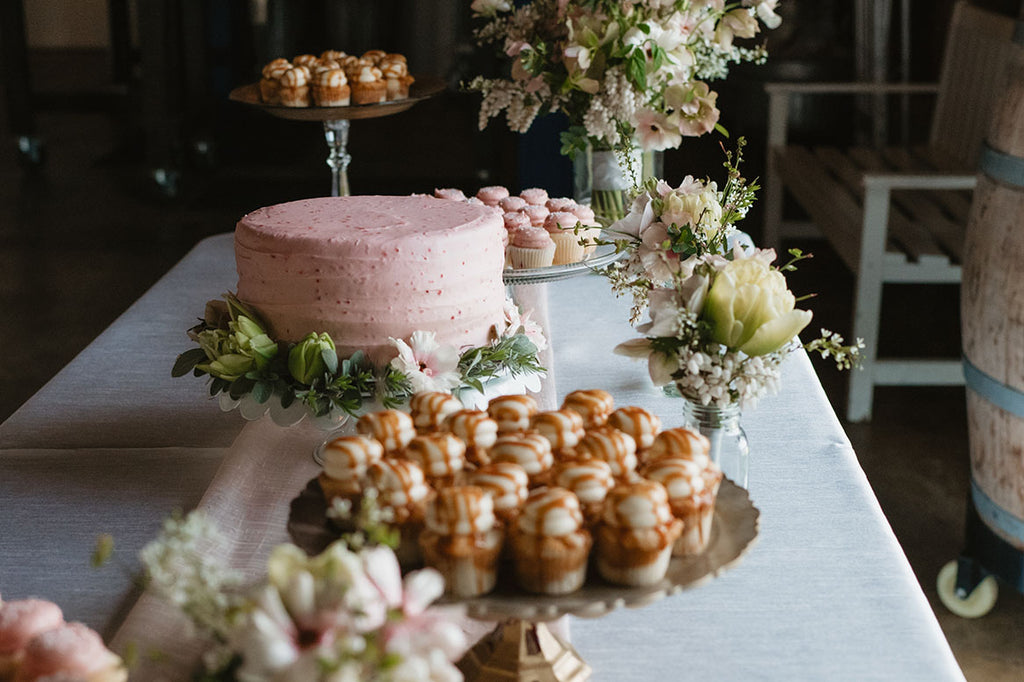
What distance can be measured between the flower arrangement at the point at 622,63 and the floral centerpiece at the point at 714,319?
550 millimetres

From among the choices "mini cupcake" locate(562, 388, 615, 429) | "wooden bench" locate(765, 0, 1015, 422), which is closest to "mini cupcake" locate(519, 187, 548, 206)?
"mini cupcake" locate(562, 388, 615, 429)

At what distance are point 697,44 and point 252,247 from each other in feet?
3.39

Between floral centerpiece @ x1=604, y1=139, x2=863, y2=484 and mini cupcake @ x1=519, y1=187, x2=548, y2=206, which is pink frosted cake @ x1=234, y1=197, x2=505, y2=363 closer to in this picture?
floral centerpiece @ x1=604, y1=139, x2=863, y2=484

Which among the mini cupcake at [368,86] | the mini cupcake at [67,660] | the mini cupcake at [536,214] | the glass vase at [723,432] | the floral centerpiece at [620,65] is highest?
the floral centerpiece at [620,65]

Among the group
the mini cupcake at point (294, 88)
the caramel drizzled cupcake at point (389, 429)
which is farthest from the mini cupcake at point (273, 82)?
the caramel drizzled cupcake at point (389, 429)

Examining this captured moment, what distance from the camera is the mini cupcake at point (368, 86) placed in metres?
2.46

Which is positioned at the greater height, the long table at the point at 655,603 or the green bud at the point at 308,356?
the green bud at the point at 308,356

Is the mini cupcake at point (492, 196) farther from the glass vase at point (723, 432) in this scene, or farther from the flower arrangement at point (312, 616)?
the flower arrangement at point (312, 616)

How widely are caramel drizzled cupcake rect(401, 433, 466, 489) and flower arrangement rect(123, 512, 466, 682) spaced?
19 cm

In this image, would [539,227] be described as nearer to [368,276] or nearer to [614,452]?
[368,276]

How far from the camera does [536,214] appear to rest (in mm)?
1729

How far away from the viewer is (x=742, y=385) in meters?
1.00

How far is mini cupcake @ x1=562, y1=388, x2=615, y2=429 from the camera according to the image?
88 cm

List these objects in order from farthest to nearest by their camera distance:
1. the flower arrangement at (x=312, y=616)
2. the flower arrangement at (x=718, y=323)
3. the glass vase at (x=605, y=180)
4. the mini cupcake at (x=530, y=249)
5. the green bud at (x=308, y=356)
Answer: the glass vase at (x=605, y=180)
the mini cupcake at (x=530, y=249)
the green bud at (x=308, y=356)
the flower arrangement at (x=718, y=323)
the flower arrangement at (x=312, y=616)
